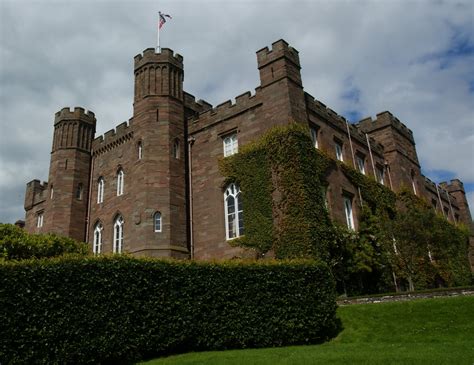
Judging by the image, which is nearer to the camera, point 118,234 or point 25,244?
point 25,244

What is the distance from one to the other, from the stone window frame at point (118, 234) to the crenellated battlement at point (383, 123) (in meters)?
20.1

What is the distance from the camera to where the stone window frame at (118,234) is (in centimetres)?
2745

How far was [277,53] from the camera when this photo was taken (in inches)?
966

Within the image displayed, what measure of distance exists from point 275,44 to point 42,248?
16.0 m

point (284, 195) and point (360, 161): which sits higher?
point (360, 161)

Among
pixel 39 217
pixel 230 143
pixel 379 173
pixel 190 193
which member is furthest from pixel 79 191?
pixel 379 173

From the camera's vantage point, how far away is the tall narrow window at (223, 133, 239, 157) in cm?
2558

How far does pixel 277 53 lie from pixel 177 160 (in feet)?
27.2

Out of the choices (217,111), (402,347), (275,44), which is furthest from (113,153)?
(402,347)

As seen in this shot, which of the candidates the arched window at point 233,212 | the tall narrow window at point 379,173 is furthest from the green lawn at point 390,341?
the tall narrow window at point 379,173

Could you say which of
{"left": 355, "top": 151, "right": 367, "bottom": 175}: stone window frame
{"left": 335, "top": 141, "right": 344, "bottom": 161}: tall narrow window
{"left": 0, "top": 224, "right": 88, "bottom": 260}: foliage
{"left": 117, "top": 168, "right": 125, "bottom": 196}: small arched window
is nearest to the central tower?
{"left": 117, "top": 168, "right": 125, "bottom": 196}: small arched window

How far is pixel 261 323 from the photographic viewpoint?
15.2 m

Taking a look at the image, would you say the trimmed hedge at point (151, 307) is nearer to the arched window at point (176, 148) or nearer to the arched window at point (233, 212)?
the arched window at point (233, 212)

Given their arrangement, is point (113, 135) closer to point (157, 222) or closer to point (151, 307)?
point (157, 222)
